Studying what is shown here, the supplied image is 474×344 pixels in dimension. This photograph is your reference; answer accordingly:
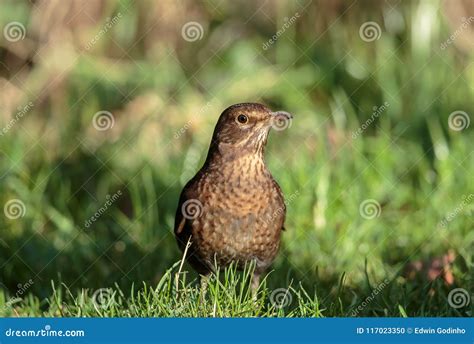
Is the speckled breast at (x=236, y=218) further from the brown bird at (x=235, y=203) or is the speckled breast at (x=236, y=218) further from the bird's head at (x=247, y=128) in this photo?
the bird's head at (x=247, y=128)

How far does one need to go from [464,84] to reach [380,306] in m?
3.31

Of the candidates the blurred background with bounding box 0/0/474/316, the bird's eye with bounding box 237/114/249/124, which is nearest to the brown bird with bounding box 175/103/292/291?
the bird's eye with bounding box 237/114/249/124

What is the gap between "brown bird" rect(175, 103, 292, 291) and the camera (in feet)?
18.6

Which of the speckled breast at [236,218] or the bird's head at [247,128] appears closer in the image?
the speckled breast at [236,218]

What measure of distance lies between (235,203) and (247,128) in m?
0.46

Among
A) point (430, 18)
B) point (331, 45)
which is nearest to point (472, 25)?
point (430, 18)

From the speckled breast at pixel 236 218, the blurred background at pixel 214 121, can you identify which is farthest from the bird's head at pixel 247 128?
the blurred background at pixel 214 121

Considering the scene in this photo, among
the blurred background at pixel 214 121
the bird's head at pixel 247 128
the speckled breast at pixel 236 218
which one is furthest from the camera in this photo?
the blurred background at pixel 214 121

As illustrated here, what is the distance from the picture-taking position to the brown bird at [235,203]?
18.6 ft

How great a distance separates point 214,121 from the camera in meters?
8.63

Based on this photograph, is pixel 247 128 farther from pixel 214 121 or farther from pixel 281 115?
pixel 214 121

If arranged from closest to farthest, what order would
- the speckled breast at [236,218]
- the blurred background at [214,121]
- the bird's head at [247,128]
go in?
the speckled breast at [236,218], the bird's head at [247,128], the blurred background at [214,121]

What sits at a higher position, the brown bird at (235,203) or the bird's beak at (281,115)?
the bird's beak at (281,115)

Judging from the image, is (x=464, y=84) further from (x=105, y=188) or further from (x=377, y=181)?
(x=105, y=188)
